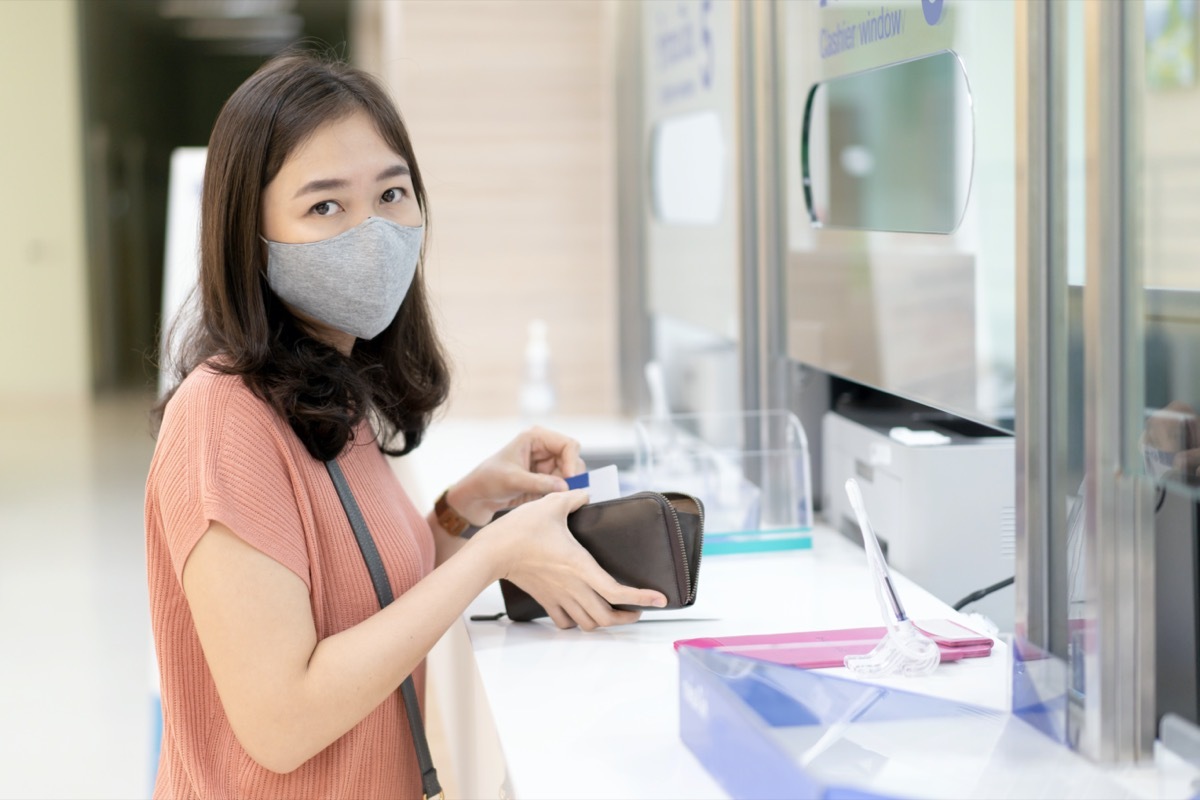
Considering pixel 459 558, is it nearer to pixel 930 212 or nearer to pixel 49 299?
pixel 930 212

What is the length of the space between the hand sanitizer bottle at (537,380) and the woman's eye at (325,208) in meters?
1.94

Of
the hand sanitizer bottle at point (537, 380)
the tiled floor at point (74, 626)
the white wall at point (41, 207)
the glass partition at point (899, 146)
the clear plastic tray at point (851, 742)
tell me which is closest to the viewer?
the clear plastic tray at point (851, 742)

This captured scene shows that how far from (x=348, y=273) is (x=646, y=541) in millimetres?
426

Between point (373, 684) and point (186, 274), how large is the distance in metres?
3.50

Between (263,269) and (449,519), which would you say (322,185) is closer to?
(263,269)

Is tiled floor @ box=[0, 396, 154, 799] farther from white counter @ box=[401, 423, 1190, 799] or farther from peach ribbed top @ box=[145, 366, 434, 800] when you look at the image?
white counter @ box=[401, 423, 1190, 799]

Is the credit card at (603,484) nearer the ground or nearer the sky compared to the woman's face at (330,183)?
nearer the ground

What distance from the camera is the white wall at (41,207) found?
8.62m

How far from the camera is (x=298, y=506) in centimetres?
120

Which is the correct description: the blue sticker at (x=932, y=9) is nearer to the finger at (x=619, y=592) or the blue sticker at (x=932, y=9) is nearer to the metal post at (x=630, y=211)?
the finger at (x=619, y=592)

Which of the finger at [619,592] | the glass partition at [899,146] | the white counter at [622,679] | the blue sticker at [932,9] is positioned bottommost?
the white counter at [622,679]

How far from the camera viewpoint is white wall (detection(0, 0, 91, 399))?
339 inches

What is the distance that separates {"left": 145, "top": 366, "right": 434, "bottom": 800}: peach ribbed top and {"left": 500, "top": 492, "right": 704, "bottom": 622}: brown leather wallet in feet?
0.67

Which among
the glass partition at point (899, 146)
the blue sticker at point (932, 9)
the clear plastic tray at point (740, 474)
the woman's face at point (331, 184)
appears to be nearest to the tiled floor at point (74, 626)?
the woman's face at point (331, 184)
